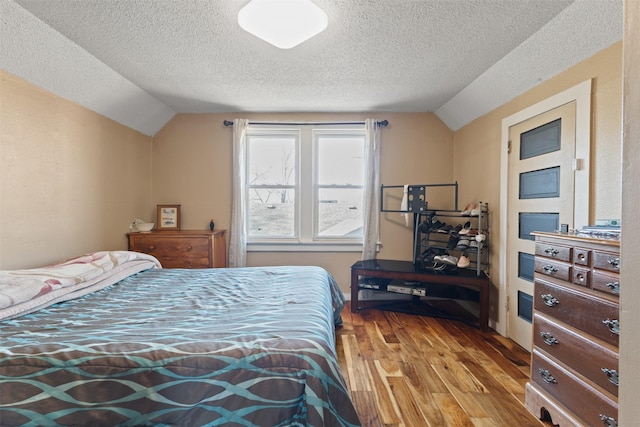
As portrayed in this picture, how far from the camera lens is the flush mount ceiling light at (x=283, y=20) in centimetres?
163

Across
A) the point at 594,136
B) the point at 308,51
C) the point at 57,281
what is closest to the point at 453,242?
the point at 594,136

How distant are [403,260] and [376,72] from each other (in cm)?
225

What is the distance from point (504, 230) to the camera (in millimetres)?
2660

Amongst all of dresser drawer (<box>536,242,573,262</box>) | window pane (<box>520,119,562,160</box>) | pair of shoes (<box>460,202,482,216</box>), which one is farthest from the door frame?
pair of shoes (<box>460,202,482,216</box>)

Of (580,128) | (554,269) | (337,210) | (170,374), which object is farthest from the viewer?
(337,210)

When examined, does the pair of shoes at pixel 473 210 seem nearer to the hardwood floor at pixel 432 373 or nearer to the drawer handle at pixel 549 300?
the hardwood floor at pixel 432 373

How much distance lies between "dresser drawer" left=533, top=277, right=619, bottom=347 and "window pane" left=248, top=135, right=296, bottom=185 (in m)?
2.80

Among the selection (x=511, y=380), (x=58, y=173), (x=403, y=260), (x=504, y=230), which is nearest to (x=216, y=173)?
(x=58, y=173)

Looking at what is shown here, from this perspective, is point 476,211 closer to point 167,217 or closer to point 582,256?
point 582,256

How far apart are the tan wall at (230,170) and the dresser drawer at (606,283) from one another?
7.68 feet

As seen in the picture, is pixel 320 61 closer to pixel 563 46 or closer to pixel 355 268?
pixel 563 46

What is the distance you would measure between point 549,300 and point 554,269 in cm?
18

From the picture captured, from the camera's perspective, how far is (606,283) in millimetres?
1230

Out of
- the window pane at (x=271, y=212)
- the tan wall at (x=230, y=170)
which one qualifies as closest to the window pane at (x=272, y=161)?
the window pane at (x=271, y=212)
